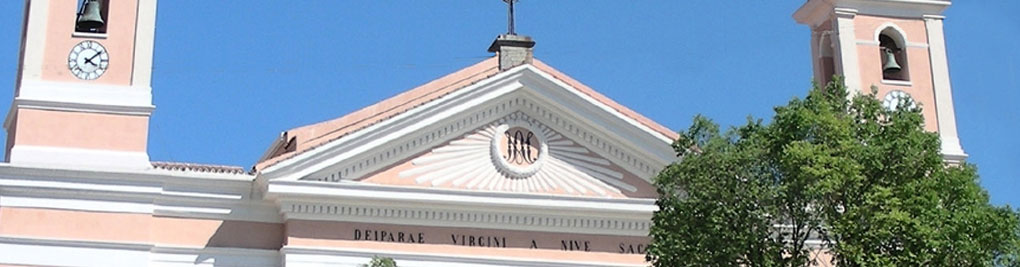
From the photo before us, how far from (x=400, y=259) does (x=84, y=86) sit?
5.30m

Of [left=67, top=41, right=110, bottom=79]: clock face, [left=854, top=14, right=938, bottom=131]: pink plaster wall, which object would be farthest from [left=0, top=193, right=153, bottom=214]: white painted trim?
[left=854, top=14, right=938, bottom=131]: pink plaster wall

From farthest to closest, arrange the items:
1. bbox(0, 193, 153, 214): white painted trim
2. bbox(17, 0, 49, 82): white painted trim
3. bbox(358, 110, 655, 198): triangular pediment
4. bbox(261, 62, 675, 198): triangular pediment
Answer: bbox(358, 110, 655, 198): triangular pediment < bbox(261, 62, 675, 198): triangular pediment < bbox(17, 0, 49, 82): white painted trim < bbox(0, 193, 153, 214): white painted trim

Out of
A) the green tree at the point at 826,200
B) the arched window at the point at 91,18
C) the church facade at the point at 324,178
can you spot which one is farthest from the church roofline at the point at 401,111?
the green tree at the point at 826,200

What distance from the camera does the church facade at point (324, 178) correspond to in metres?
23.6

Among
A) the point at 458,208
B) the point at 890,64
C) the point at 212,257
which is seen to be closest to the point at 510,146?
the point at 458,208

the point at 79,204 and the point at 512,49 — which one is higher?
the point at 512,49

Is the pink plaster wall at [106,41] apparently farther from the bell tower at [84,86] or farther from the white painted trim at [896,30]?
the white painted trim at [896,30]

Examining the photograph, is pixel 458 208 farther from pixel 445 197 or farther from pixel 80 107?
pixel 80 107

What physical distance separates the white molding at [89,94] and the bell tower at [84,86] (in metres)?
0.01

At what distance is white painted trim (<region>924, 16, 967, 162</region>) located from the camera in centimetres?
2766

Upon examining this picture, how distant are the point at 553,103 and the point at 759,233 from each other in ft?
26.9

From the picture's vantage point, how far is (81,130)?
2405 cm

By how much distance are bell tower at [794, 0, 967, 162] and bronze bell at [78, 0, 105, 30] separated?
1206 centimetres

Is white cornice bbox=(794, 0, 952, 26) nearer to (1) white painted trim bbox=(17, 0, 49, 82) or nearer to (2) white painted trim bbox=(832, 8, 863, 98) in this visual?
(2) white painted trim bbox=(832, 8, 863, 98)
